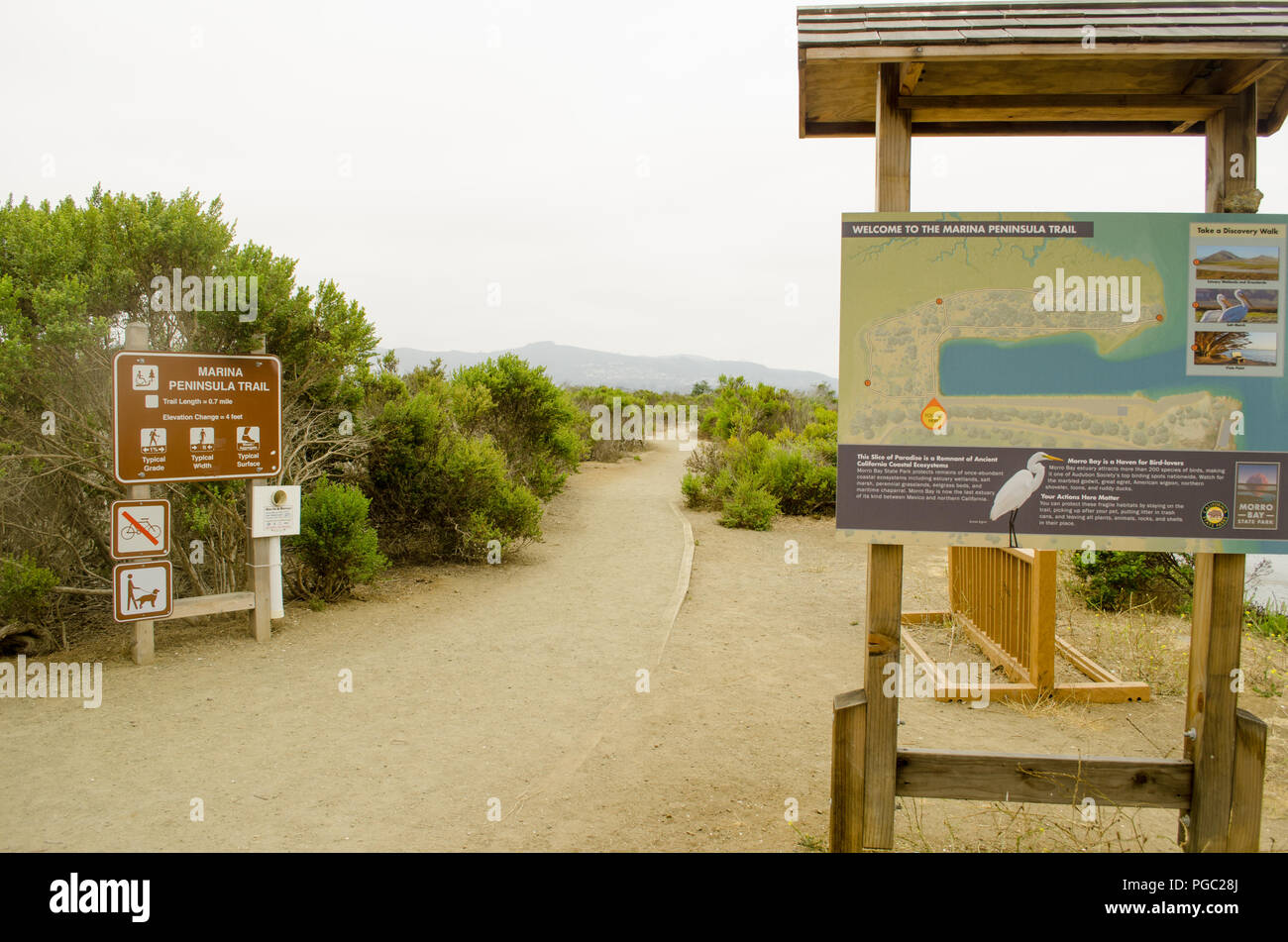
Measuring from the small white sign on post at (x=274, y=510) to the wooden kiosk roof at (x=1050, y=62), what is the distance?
5.59 meters

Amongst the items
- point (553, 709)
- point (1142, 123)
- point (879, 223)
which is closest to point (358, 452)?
point (553, 709)

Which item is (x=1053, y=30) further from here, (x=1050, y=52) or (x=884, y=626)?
(x=884, y=626)

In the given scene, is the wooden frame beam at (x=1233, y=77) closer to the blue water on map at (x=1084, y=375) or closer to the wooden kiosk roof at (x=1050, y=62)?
the wooden kiosk roof at (x=1050, y=62)

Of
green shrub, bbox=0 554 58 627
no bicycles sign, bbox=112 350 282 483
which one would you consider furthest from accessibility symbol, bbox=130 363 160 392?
green shrub, bbox=0 554 58 627

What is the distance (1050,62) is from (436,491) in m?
8.24

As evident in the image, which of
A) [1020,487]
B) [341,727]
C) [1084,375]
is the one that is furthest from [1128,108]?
Answer: [341,727]

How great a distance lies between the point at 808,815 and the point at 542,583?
5.82 metres

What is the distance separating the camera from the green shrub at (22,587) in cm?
616

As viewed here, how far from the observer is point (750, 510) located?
44.5 feet

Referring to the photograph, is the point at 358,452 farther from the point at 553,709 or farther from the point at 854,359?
the point at 854,359

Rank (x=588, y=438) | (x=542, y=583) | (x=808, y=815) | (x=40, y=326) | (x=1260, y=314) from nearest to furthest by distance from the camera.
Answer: (x=1260, y=314), (x=808, y=815), (x=40, y=326), (x=542, y=583), (x=588, y=438)

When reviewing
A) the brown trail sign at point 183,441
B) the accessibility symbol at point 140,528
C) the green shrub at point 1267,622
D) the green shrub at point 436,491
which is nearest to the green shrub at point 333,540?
the brown trail sign at point 183,441

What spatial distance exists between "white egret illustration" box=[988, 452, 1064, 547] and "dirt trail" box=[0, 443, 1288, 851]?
171 cm

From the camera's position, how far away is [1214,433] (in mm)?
3287
